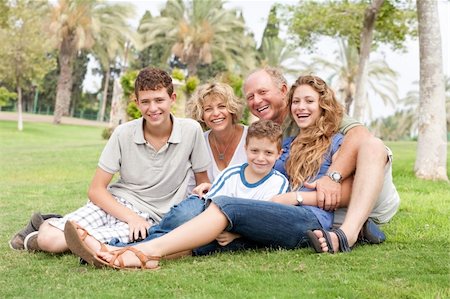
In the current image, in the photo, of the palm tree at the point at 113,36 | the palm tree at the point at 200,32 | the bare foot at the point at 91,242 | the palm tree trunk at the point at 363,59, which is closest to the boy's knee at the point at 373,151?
the bare foot at the point at 91,242

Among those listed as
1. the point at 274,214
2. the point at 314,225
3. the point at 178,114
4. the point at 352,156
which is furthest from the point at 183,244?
the point at 178,114

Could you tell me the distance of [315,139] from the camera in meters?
4.83

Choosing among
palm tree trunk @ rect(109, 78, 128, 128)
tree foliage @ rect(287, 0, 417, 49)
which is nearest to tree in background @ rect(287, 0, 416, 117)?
tree foliage @ rect(287, 0, 417, 49)

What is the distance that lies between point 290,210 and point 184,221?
27.7 inches

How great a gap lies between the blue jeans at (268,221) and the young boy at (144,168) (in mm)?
744

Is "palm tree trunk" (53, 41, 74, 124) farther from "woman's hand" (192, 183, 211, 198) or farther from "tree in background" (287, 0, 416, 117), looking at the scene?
"woman's hand" (192, 183, 211, 198)

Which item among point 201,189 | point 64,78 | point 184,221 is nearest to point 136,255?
point 184,221

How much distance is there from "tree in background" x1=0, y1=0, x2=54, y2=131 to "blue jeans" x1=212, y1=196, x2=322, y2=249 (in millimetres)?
28346

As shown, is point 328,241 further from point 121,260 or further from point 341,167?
point 121,260

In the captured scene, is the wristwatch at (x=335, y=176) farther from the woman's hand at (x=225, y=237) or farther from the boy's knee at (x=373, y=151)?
the woman's hand at (x=225, y=237)

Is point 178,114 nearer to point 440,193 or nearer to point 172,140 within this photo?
point 440,193

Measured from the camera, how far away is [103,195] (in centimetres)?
484

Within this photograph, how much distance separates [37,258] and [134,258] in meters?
1.01

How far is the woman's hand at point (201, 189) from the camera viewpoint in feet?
15.8
